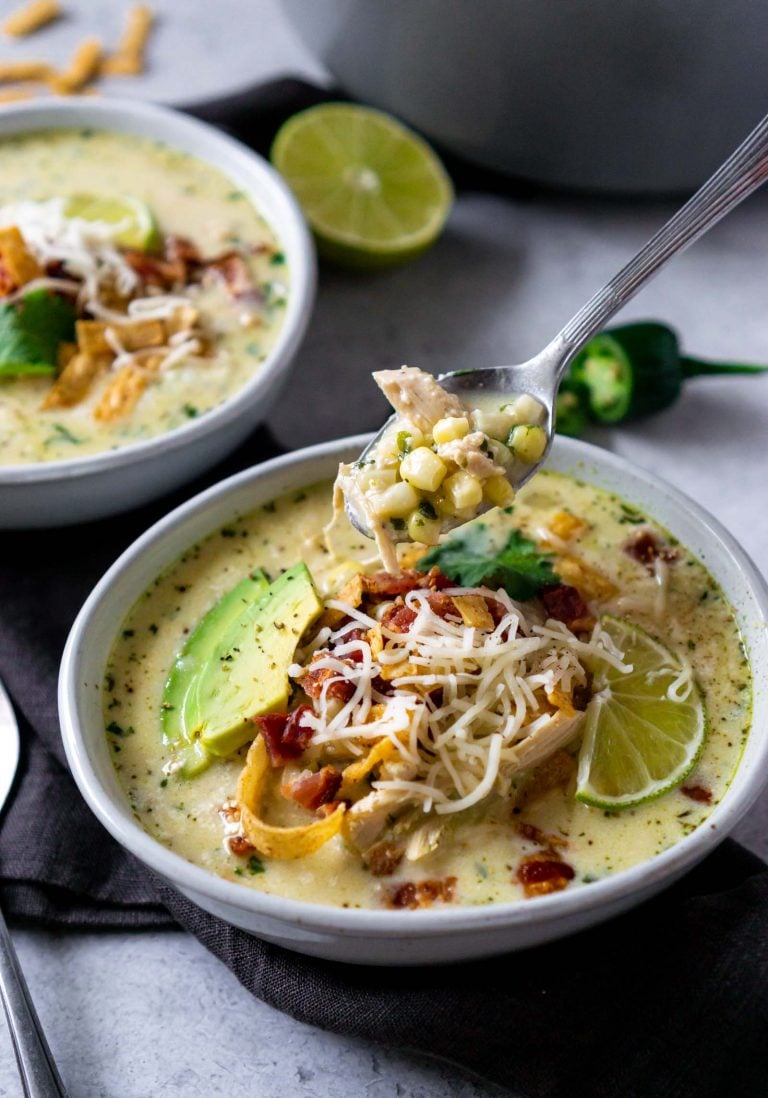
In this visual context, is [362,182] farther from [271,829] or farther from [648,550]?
[271,829]

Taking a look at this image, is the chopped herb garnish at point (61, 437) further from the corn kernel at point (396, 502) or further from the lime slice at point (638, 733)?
the lime slice at point (638, 733)

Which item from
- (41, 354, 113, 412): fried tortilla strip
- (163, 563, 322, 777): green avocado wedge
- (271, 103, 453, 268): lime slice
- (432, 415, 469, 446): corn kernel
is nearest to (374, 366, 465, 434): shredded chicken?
(432, 415, 469, 446): corn kernel

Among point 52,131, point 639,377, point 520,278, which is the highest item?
point 639,377

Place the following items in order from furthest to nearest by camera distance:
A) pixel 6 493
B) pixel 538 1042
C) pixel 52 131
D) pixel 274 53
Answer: pixel 274 53, pixel 52 131, pixel 6 493, pixel 538 1042

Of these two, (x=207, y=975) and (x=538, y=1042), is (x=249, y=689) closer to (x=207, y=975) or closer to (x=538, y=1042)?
(x=207, y=975)

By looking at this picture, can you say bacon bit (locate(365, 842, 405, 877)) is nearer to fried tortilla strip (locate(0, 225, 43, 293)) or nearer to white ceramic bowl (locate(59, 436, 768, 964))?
white ceramic bowl (locate(59, 436, 768, 964))

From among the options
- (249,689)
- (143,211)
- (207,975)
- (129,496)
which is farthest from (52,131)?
(207,975)

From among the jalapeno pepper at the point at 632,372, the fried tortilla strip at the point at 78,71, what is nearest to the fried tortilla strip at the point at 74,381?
the jalapeno pepper at the point at 632,372
